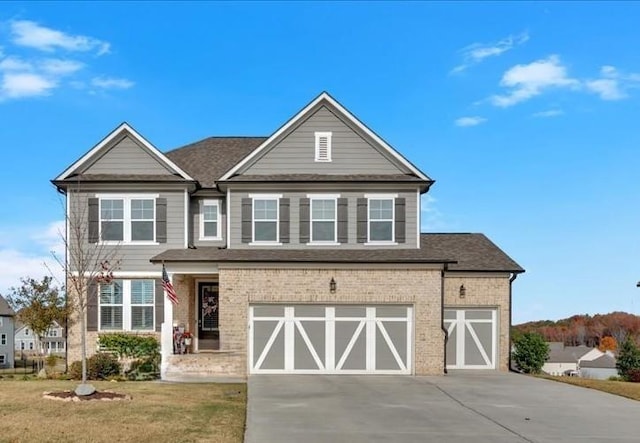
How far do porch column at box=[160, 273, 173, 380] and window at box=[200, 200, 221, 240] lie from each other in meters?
2.96

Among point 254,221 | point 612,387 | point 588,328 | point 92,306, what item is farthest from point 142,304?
point 588,328

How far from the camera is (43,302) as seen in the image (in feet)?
80.0

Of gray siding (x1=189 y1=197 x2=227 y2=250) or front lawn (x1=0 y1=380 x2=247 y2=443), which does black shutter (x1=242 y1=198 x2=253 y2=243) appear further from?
front lawn (x1=0 y1=380 x2=247 y2=443)

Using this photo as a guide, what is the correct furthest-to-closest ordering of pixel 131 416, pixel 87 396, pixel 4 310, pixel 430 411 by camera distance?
pixel 4 310 → pixel 87 396 → pixel 430 411 → pixel 131 416

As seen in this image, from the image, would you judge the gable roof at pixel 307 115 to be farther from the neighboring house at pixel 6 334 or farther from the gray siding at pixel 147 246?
the neighboring house at pixel 6 334

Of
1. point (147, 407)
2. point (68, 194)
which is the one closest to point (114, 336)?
point (68, 194)

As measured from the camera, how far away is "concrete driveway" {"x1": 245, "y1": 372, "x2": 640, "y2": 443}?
38.6 ft

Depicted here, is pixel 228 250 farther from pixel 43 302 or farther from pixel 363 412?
pixel 363 412

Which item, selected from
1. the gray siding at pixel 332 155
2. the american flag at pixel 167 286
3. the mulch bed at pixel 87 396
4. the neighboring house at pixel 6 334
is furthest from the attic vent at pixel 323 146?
the neighboring house at pixel 6 334

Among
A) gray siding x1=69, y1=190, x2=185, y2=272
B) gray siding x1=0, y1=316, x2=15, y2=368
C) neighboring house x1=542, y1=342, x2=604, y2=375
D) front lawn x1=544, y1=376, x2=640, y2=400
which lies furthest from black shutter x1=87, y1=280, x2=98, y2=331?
neighboring house x1=542, y1=342, x2=604, y2=375

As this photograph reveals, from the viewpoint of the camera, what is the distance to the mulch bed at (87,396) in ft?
48.0

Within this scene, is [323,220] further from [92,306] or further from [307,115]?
[92,306]

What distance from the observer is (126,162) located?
2416 centimetres

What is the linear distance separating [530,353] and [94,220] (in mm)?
17356
